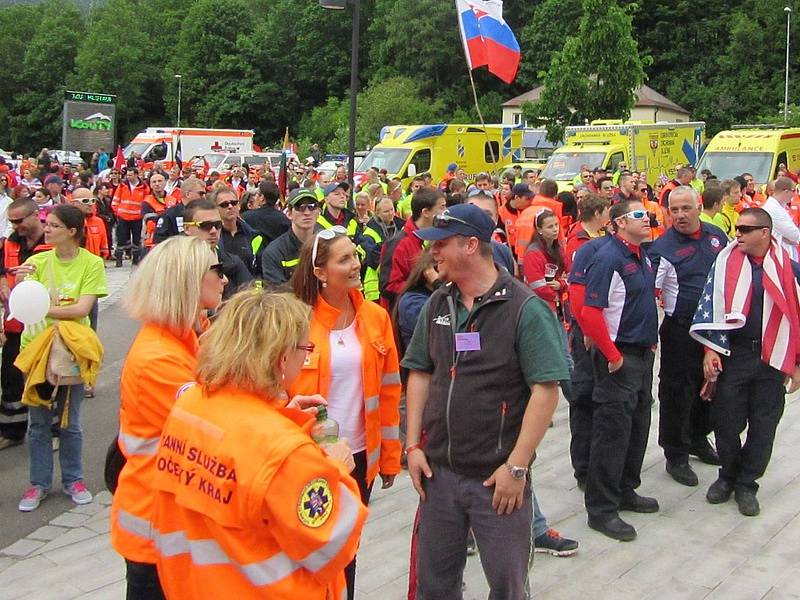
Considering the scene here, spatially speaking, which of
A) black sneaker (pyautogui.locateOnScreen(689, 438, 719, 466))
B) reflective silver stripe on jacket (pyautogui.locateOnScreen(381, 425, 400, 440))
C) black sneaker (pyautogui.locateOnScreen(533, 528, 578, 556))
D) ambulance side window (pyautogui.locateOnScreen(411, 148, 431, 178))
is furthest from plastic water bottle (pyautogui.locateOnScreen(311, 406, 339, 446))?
ambulance side window (pyautogui.locateOnScreen(411, 148, 431, 178))

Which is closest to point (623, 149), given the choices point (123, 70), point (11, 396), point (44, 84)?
point (11, 396)

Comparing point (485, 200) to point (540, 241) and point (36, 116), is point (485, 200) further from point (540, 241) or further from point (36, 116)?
point (36, 116)

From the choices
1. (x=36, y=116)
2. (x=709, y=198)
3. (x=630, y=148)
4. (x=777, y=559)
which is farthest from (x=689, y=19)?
(x=777, y=559)

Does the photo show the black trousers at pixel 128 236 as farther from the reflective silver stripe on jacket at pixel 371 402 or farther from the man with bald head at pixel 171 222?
the reflective silver stripe on jacket at pixel 371 402

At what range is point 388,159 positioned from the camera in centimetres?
2425

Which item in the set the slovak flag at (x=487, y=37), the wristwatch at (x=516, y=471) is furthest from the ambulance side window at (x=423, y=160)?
the wristwatch at (x=516, y=471)

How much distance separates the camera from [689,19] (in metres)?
61.2

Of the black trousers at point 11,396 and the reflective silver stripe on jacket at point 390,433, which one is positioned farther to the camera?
the black trousers at point 11,396

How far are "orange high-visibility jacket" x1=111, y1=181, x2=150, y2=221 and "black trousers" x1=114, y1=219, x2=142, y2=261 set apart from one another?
6.0 inches

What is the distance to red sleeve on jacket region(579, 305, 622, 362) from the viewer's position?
518 centimetres

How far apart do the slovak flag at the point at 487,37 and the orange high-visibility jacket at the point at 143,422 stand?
48.6 feet

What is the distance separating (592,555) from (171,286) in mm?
3163

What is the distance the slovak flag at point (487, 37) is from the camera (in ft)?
56.9

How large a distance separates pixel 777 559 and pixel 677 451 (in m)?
1.40
